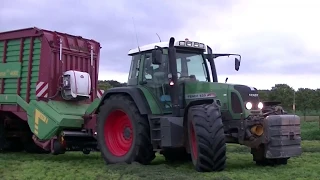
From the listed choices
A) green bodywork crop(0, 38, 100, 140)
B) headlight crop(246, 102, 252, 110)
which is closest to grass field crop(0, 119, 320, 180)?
green bodywork crop(0, 38, 100, 140)

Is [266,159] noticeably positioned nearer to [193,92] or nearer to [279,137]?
[279,137]

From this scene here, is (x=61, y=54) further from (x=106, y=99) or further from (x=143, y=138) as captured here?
(x=143, y=138)

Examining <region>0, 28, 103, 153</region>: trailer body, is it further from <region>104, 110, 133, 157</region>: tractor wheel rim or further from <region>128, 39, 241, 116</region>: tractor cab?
<region>128, 39, 241, 116</region>: tractor cab

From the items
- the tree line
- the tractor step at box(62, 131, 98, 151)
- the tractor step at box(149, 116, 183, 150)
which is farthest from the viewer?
the tree line

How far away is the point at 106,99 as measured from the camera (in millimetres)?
9539

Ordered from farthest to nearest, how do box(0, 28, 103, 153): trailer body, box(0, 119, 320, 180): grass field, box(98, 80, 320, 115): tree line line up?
box(98, 80, 320, 115): tree line, box(0, 28, 103, 153): trailer body, box(0, 119, 320, 180): grass field

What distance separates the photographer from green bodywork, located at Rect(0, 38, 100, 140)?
10242mm

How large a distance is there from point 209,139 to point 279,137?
1284mm

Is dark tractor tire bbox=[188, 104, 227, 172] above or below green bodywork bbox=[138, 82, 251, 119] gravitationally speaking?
below

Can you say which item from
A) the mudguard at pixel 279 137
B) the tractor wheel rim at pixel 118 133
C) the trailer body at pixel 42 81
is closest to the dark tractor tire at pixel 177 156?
the tractor wheel rim at pixel 118 133

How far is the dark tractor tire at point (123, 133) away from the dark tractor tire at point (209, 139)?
1.38 metres

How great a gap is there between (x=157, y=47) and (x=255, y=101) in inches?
82.6

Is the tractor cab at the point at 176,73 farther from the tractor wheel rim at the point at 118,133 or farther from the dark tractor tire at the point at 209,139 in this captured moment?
the tractor wheel rim at the point at 118,133

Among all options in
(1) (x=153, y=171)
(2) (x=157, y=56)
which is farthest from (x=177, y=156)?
(2) (x=157, y=56)
